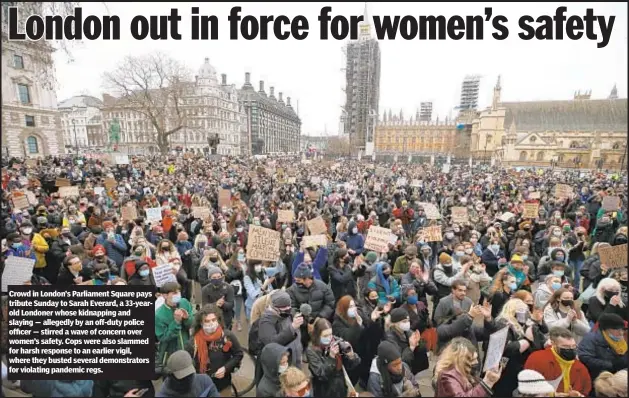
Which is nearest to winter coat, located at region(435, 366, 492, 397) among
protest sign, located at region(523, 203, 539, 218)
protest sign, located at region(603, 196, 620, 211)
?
protest sign, located at region(523, 203, 539, 218)

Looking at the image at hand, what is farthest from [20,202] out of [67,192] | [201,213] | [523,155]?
[523,155]

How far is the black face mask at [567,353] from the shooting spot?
2615mm

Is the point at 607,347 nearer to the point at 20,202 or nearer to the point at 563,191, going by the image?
the point at 563,191

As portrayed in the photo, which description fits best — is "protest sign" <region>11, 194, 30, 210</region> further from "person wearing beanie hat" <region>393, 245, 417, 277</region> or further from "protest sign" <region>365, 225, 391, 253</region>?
"person wearing beanie hat" <region>393, 245, 417, 277</region>

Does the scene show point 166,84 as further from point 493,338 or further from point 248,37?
point 493,338

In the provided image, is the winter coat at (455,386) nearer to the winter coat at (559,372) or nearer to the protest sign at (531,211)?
the winter coat at (559,372)

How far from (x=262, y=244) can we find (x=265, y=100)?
262ft

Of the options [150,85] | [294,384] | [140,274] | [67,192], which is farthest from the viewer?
[150,85]

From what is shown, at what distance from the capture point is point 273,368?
2521mm

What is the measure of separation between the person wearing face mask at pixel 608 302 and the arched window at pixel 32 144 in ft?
153

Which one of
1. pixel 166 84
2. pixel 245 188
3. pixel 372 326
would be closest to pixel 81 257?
pixel 372 326

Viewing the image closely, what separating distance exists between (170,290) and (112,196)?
1015 centimetres

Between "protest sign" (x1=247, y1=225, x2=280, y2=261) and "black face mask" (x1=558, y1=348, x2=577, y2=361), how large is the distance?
3.32m

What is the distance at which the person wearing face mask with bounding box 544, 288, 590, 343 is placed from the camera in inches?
125
